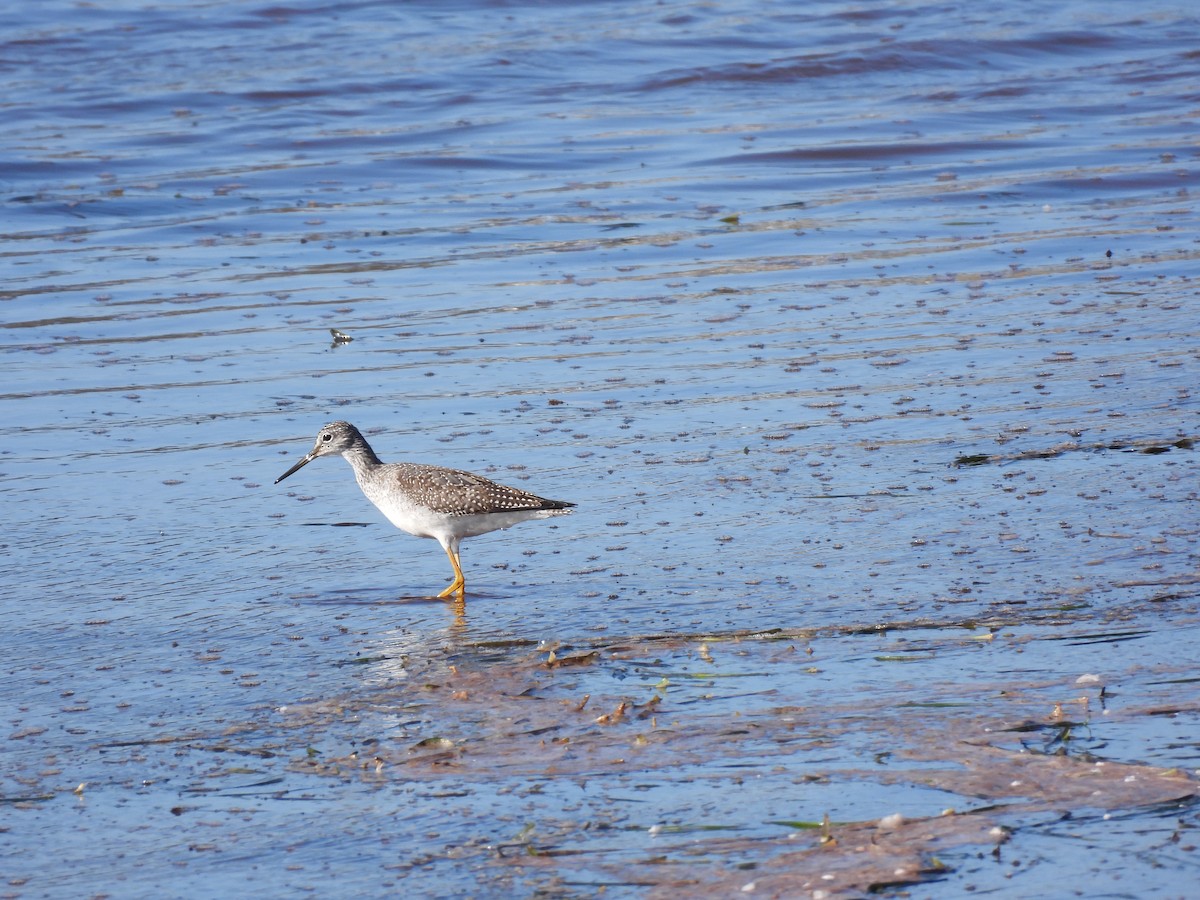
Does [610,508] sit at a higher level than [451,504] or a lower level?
lower

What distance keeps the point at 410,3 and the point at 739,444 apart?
23225mm

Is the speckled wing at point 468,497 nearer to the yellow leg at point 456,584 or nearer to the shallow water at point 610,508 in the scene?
the yellow leg at point 456,584

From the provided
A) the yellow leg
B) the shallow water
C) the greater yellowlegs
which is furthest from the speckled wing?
the shallow water

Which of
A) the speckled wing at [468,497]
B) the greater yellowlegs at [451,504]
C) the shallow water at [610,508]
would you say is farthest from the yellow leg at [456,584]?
the speckled wing at [468,497]

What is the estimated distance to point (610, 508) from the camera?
8.82m

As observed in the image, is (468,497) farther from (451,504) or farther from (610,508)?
(610,508)

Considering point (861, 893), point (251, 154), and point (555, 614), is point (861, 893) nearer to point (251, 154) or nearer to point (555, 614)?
point (555, 614)

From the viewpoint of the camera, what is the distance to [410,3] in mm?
30953

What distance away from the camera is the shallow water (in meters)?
5.25

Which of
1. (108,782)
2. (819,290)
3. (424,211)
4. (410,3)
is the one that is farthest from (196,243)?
(410,3)

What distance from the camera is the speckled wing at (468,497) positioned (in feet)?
26.1

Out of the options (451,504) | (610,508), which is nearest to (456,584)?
(451,504)

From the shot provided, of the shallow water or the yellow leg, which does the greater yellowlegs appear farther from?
the shallow water

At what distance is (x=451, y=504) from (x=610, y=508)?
46.4 inches
